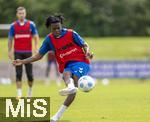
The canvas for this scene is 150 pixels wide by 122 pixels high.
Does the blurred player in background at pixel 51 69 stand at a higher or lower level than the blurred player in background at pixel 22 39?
lower

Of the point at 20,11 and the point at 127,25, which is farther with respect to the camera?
the point at 127,25

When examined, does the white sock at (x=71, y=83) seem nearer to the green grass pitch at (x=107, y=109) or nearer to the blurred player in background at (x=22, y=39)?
the green grass pitch at (x=107, y=109)

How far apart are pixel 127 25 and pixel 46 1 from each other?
9556mm

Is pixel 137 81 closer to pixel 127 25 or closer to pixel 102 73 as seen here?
pixel 102 73

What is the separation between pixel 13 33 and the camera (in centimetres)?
1784

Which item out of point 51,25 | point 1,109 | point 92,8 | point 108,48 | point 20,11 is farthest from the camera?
point 92,8

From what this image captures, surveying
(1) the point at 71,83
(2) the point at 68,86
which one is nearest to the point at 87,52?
(1) the point at 71,83

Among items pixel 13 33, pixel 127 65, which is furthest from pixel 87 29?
pixel 13 33

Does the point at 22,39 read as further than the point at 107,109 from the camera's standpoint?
Yes

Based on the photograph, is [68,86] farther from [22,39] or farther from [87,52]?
[22,39]

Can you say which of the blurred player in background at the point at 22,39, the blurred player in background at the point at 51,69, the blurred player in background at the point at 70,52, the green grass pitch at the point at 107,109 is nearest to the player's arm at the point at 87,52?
the blurred player in background at the point at 70,52

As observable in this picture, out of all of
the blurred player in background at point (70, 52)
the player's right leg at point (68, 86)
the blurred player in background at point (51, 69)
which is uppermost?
the blurred player in background at point (70, 52)

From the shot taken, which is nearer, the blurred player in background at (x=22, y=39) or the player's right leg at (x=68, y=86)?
the player's right leg at (x=68, y=86)

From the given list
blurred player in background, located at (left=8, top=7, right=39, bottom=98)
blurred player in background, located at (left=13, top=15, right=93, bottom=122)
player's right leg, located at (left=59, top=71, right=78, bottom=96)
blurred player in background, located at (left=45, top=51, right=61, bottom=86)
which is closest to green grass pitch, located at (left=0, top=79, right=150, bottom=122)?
player's right leg, located at (left=59, top=71, right=78, bottom=96)
